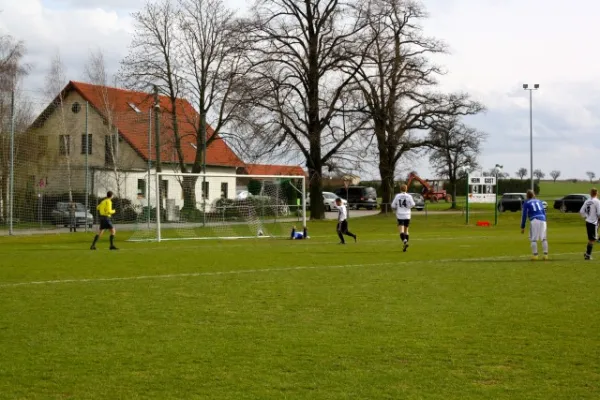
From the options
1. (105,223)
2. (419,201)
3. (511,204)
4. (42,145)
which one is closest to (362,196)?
(419,201)

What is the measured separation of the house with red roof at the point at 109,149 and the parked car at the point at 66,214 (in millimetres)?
707

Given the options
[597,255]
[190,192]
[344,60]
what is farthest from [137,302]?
[344,60]

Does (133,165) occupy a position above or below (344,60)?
below

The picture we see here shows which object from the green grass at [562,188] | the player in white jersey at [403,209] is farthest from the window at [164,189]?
the green grass at [562,188]

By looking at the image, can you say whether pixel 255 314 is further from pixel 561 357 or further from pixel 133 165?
pixel 133 165

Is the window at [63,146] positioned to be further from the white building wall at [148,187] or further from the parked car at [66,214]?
the parked car at [66,214]

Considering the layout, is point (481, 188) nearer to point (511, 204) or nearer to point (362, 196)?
point (511, 204)

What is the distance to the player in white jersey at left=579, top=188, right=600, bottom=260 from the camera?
20.6m

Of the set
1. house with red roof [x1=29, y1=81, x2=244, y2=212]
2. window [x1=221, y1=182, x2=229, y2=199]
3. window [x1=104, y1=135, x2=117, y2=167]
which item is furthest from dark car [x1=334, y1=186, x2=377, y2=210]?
window [x1=221, y1=182, x2=229, y2=199]

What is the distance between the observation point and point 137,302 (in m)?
12.8

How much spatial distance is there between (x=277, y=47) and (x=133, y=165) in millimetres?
10313

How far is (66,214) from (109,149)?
7.67 meters

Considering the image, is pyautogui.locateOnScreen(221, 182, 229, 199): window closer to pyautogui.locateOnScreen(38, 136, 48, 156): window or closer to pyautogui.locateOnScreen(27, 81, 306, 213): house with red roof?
pyautogui.locateOnScreen(27, 81, 306, 213): house with red roof

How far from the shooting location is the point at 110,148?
4222 cm
